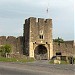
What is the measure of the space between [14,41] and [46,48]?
6.74 metres

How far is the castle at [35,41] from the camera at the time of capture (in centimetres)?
6019

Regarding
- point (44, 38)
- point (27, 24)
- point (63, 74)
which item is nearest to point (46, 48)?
point (44, 38)

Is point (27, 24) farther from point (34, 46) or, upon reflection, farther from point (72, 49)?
point (72, 49)

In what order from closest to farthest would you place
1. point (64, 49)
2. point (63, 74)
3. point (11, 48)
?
point (63, 74)
point (11, 48)
point (64, 49)

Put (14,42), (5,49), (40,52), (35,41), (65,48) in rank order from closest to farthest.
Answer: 1. (5,49)
2. (35,41)
3. (14,42)
4. (40,52)
5. (65,48)

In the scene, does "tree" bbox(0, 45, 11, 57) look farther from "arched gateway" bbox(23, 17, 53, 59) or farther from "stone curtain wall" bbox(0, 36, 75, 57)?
"arched gateway" bbox(23, 17, 53, 59)

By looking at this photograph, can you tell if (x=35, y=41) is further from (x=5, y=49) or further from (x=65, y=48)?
(x=65, y=48)

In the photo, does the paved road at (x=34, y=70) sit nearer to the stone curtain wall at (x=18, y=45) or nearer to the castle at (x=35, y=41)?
the castle at (x=35, y=41)

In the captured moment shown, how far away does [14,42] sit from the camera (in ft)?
205

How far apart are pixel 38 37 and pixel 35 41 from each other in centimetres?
99

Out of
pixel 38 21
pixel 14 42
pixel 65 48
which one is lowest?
pixel 65 48

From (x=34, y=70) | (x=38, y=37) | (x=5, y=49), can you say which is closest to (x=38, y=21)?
(x=38, y=37)

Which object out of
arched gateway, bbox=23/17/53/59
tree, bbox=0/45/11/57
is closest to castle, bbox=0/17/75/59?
arched gateway, bbox=23/17/53/59

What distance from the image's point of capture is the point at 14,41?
6247 centimetres
